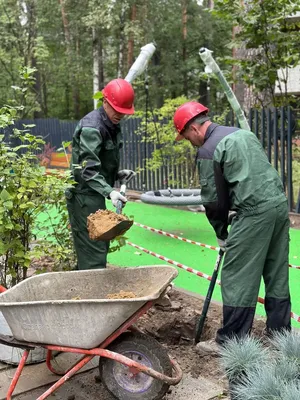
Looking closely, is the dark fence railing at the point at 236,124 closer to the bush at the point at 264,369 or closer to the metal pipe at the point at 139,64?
the metal pipe at the point at 139,64

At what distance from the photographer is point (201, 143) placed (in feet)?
11.8

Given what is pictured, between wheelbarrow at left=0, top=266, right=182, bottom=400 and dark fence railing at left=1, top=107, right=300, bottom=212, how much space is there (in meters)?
4.39

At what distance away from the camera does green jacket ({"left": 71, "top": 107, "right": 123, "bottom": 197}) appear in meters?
3.88

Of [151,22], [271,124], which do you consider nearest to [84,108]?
[151,22]

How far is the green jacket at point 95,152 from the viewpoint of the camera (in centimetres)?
388

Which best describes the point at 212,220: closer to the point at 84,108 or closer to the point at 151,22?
the point at 151,22

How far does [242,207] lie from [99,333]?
48.3 inches

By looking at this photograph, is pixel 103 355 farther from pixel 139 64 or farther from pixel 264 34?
pixel 264 34

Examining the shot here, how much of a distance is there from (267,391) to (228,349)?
19.0 inches

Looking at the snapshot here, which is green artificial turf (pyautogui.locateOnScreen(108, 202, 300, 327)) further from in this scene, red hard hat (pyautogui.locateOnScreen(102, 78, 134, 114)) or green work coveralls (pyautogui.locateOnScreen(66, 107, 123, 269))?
red hard hat (pyautogui.locateOnScreen(102, 78, 134, 114))

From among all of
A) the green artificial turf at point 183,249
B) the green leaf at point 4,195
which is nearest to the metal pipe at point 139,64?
the green artificial turf at point 183,249

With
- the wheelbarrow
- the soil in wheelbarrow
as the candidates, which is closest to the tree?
the soil in wheelbarrow

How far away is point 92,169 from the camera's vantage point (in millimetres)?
3904

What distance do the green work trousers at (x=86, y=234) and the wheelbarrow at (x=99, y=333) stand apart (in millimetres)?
739
